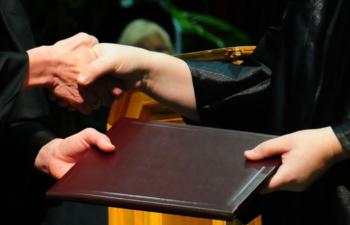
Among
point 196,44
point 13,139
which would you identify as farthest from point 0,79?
point 196,44

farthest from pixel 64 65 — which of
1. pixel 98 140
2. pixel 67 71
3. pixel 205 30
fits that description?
pixel 205 30

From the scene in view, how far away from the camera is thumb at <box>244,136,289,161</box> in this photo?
1354mm

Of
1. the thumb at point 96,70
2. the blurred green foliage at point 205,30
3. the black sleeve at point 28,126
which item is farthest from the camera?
the blurred green foliage at point 205,30

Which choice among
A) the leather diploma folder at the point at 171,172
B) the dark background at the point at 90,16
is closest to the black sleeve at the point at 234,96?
the leather diploma folder at the point at 171,172

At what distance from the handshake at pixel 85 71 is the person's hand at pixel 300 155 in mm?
394

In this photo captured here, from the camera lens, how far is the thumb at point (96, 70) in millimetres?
1629

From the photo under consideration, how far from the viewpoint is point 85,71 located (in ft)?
5.41

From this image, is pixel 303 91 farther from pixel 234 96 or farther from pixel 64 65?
pixel 64 65

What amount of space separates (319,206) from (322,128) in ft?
0.61

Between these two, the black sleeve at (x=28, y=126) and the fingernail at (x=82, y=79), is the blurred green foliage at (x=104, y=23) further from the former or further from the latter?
the fingernail at (x=82, y=79)

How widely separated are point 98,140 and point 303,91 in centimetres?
39

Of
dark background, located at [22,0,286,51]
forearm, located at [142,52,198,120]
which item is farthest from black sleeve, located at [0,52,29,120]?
dark background, located at [22,0,286,51]

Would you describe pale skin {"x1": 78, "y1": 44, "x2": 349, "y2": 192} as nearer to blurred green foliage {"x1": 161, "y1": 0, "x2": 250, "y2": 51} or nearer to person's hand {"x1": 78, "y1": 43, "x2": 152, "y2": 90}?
person's hand {"x1": 78, "y1": 43, "x2": 152, "y2": 90}

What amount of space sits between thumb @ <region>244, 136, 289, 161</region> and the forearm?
35 centimetres
